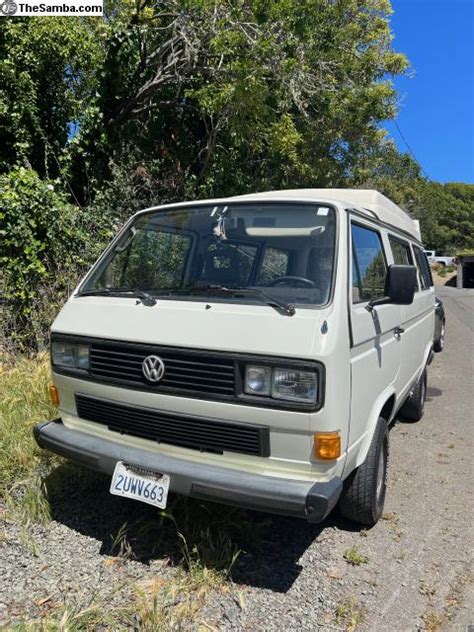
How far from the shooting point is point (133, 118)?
9906 mm

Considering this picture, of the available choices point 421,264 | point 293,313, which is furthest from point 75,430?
point 421,264

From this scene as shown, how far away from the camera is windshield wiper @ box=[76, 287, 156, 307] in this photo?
3055 mm

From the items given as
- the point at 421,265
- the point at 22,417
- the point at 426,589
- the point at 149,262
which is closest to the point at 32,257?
the point at 22,417

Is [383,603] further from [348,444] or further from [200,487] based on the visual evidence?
[200,487]

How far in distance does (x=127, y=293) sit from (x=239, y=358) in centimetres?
107

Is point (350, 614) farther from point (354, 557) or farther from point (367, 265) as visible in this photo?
point (367, 265)

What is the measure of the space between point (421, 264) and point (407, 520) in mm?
3366

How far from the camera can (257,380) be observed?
2.55 meters

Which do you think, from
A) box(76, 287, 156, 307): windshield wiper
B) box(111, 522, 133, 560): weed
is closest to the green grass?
box(111, 522, 133, 560): weed

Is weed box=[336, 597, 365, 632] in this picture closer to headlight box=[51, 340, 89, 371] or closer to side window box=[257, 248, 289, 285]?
side window box=[257, 248, 289, 285]

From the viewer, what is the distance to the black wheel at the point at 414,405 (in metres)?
5.60

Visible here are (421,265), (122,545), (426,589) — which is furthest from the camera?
(421,265)

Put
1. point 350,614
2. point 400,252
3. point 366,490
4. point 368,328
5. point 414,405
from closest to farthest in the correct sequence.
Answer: point 350,614 < point 368,328 < point 366,490 < point 400,252 < point 414,405

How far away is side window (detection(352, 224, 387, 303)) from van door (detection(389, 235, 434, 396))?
54cm
